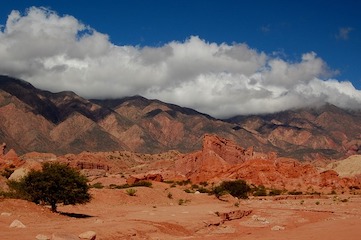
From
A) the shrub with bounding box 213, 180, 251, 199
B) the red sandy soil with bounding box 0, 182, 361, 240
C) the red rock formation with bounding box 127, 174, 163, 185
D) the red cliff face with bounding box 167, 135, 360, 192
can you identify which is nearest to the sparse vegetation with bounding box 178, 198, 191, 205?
the red sandy soil with bounding box 0, 182, 361, 240

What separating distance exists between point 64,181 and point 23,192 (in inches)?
117

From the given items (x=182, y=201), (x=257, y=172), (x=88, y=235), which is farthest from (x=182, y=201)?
(x=257, y=172)

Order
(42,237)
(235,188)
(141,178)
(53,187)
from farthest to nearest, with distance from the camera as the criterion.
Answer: (141,178) → (235,188) → (53,187) → (42,237)

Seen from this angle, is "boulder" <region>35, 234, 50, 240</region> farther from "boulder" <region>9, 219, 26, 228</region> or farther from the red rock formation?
the red rock formation

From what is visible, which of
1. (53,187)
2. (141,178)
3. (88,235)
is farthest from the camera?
(141,178)

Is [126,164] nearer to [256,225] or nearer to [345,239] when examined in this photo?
[256,225]

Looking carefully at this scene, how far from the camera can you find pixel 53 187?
99.7ft

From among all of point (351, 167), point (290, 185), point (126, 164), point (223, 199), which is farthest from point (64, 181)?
point (126, 164)

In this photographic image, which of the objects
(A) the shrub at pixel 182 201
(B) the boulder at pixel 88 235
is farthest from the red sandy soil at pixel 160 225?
(A) the shrub at pixel 182 201

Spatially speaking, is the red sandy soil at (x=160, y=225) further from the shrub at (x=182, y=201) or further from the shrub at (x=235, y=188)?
the shrub at (x=235, y=188)

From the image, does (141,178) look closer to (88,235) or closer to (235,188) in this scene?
(235,188)

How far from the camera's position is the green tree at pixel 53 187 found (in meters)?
30.2

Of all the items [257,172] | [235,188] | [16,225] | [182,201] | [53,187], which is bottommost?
[182,201]

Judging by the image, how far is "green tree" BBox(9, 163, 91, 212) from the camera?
3022cm
